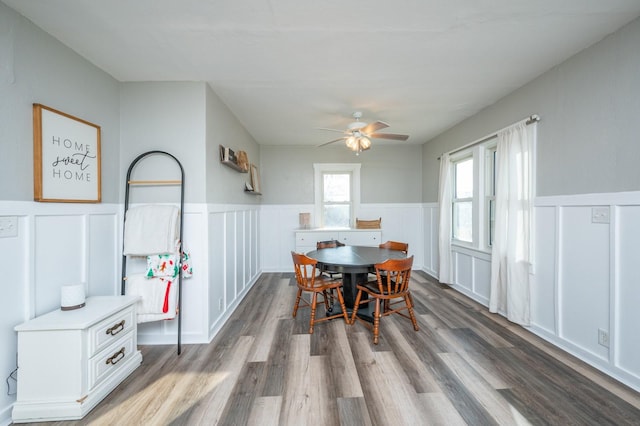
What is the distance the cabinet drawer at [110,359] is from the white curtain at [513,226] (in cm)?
356

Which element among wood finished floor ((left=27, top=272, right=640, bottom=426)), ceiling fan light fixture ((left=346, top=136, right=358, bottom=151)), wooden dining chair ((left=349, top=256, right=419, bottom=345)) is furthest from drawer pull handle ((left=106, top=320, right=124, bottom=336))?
ceiling fan light fixture ((left=346, top=136, right=358, bottom=151))

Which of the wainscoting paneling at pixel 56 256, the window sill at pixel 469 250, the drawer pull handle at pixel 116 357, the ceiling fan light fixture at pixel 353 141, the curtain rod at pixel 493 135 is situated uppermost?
the curtain rod at pixel 493 135

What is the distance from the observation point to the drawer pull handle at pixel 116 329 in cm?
180

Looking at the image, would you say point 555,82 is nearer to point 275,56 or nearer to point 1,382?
point 275,56

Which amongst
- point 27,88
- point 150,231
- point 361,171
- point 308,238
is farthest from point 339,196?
point 27,88

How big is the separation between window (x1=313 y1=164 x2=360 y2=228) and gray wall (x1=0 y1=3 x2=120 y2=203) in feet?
12.0

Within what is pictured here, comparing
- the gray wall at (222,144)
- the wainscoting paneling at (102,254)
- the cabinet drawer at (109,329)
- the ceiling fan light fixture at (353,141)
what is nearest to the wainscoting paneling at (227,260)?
the gray wall at (222,144)

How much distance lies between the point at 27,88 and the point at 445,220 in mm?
4722

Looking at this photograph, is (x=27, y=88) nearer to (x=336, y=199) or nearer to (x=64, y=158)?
(x=64, y=158)

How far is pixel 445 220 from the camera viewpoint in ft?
13.5

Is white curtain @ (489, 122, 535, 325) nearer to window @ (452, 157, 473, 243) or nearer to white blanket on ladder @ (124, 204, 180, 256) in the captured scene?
window @ (452, 157, 473, 243)

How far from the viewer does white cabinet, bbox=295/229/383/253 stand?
15.4 feet

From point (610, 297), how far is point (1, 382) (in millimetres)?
4083

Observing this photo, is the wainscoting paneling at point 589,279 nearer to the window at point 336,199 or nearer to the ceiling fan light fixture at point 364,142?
the ceiling fan light fixture at point 364,142
